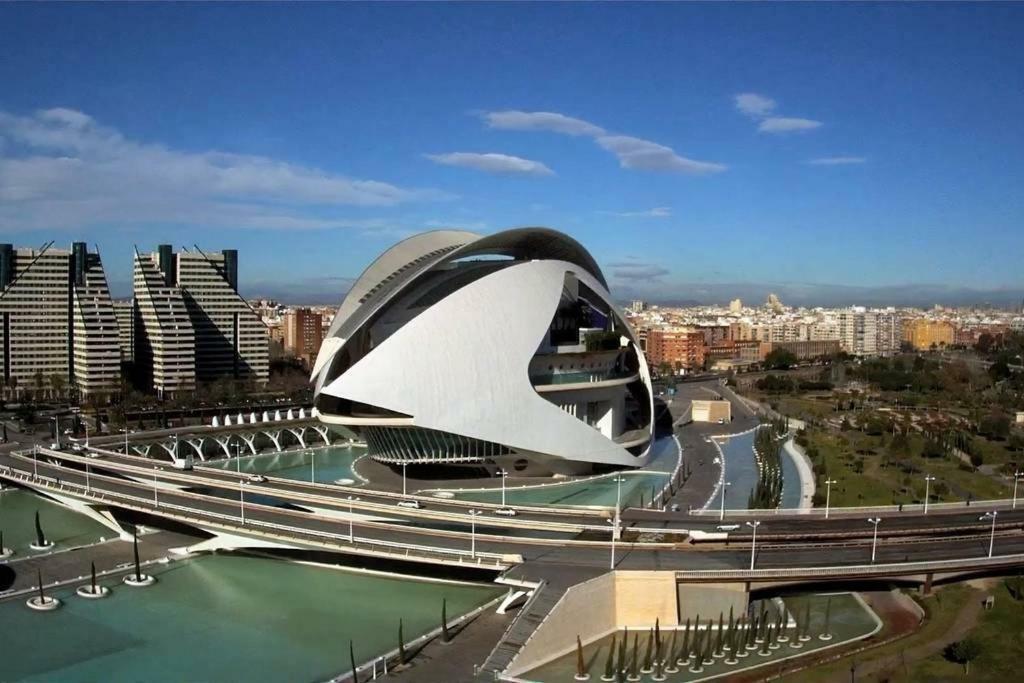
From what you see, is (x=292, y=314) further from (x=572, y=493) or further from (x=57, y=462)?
(x=572, y=493)

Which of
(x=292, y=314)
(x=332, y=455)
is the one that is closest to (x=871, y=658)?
(x=332, y=455)

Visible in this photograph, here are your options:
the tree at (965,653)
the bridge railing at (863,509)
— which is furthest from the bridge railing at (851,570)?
the bridge railing at (863,509)

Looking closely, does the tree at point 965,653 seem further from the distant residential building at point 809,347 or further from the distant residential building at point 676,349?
the distant residential building at point 809,347

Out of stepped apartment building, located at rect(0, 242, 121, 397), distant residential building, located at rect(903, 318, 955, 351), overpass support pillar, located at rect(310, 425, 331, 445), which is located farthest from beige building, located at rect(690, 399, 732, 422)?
distant residential building, located at rect(903, 318, 955, 351)

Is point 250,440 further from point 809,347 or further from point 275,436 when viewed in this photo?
point 809,347

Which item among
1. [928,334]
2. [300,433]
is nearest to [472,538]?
[300,433]

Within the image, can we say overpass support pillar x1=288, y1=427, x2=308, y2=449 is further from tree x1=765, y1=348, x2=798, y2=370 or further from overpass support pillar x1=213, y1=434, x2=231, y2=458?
tree x1=765, y1=348, x2=798, y2=370
